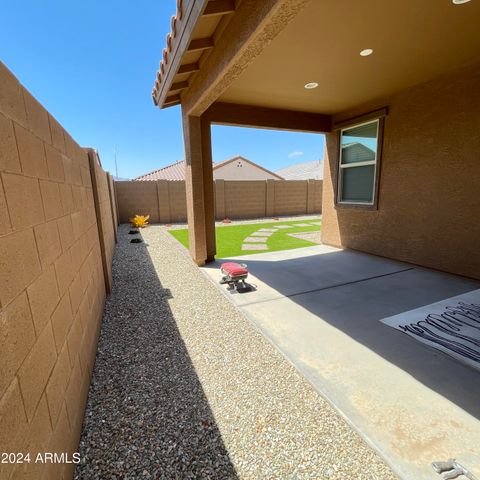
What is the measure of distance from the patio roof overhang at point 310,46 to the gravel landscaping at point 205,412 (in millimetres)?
3079

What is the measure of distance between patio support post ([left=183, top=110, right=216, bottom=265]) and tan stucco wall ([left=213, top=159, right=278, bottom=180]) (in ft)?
60.3

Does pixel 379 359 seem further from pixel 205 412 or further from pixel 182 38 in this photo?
pixel 182 38

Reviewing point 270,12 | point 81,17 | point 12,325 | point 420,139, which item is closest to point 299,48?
point 270,12

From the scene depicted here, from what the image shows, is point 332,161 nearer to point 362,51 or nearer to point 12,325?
point 362,51

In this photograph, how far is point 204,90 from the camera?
12.8 ft

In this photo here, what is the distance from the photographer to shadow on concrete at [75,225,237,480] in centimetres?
153

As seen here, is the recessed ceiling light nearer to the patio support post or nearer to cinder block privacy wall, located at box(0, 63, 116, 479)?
the patio support post

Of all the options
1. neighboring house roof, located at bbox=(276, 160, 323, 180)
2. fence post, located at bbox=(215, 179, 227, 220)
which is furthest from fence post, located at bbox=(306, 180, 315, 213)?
neighboring house roof, located at bbox=(276, 160, 323, 180)

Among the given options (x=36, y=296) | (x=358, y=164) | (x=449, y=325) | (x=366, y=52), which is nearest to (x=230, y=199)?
(x=358, y=164)

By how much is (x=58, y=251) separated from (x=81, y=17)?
21.9 ft

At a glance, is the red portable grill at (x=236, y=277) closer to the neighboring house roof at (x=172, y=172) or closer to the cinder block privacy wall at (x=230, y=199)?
the cinder block privacy wall at (x=230, y=199)

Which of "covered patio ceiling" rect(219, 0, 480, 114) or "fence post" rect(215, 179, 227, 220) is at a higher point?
"covered patio ceiling" rect(219, 0, 480, 114)

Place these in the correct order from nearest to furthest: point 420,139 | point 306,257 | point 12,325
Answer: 1. point 12,325
2. point 420,139
3. point 306,257

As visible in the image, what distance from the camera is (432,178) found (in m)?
4.79
